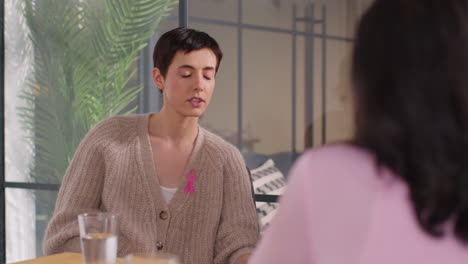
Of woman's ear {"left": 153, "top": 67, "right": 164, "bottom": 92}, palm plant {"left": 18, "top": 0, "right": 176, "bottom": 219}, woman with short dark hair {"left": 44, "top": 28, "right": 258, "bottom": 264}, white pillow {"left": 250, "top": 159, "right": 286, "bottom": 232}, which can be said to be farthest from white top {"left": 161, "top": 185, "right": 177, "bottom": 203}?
palm plant {"left": 18, "top": 0, "right": 176, "bottom": 219}

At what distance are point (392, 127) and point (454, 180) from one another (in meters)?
0.11

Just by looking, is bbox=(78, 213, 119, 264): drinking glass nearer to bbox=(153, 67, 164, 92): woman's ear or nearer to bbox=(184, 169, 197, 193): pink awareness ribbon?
bbox=(184, 169, 197, 193): pink awareness ribbon

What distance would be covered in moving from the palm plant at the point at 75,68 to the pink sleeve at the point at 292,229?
2.82 metres

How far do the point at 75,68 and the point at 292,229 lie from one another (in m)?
3.22

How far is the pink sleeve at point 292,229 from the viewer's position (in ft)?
2.93

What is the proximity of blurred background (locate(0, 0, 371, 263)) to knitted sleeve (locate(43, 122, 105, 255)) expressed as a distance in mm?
1013

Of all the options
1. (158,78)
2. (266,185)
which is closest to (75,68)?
(266,185)

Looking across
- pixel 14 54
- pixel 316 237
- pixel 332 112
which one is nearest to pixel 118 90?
pixel 14 54

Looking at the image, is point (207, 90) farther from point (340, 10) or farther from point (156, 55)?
point (340, 10)

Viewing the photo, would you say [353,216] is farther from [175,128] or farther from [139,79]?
[139,79]

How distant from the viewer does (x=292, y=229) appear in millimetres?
906

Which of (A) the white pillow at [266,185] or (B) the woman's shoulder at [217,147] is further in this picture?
(A) the white pillow at [266,185]

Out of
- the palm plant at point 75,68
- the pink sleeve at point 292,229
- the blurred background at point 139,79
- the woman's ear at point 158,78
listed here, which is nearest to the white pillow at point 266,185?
the blurred background at point 139,79

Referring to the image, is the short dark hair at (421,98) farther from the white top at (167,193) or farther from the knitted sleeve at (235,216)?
the white top at (167,193)
